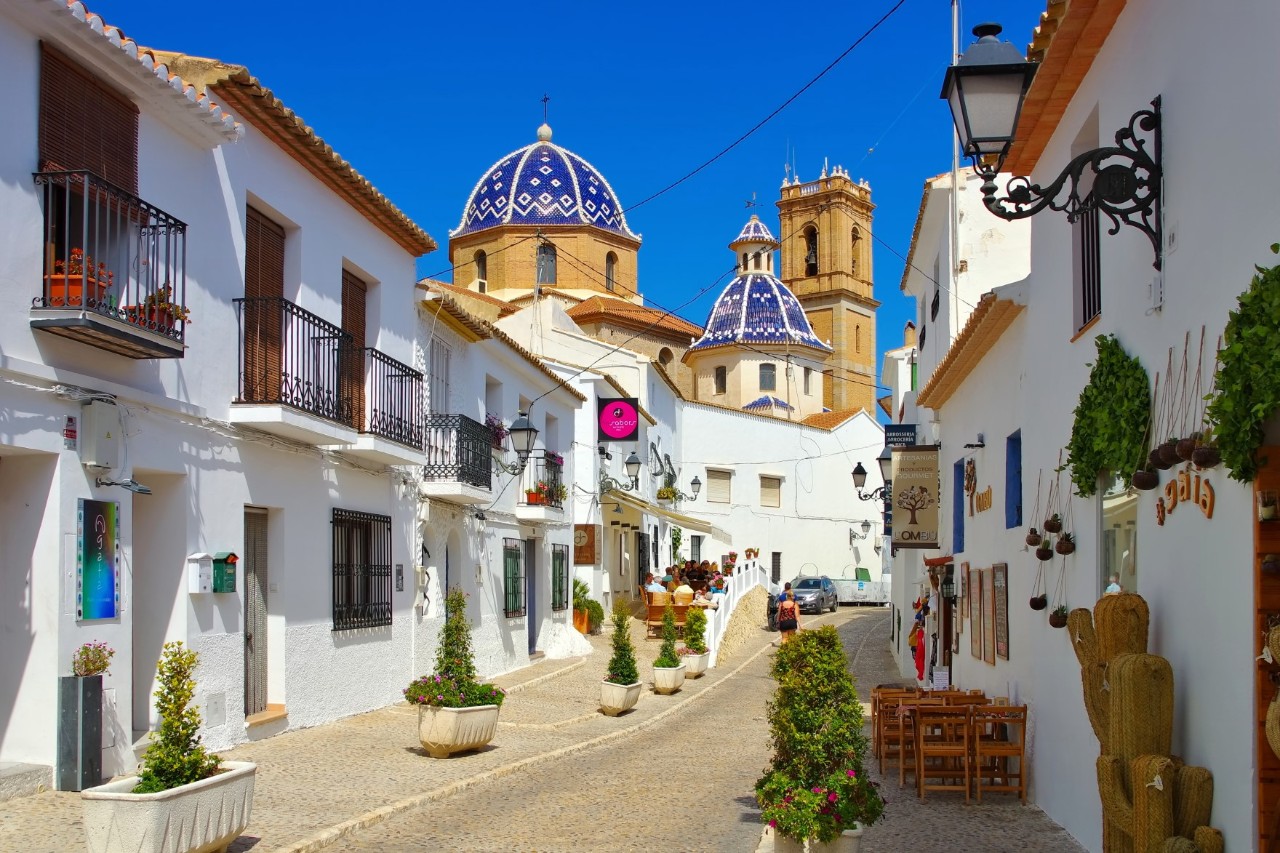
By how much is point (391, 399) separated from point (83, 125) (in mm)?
6285

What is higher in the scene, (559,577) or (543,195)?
(543,195)

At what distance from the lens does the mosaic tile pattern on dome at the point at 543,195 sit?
4562 cm

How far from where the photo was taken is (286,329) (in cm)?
1325

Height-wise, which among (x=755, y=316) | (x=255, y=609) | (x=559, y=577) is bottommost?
(x=559, y=577)

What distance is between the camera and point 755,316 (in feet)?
180

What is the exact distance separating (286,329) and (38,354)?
414 cm

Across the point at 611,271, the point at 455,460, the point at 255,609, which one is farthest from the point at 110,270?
the point at 611,271

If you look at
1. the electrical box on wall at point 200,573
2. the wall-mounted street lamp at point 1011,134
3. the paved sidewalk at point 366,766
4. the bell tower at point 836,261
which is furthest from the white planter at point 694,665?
the bell tower at point 836,261

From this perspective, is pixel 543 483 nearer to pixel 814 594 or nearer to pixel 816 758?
pixel 816 758

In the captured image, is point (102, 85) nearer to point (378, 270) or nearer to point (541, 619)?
point (378, 270)

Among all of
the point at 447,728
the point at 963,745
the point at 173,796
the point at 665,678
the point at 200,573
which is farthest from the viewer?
the point at 665,678

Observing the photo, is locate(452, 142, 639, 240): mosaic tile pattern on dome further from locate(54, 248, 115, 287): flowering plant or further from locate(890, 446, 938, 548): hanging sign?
locate(54, 248, 115, 287): flowering plant

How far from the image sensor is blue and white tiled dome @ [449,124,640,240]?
45.6 metres

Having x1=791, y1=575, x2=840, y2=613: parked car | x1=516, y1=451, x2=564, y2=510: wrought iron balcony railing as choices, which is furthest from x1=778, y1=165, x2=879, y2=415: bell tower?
x1=516, y1=451, x2=564, y2=510: wrought iron balcony railing
